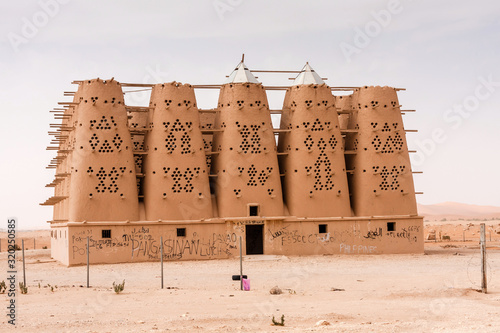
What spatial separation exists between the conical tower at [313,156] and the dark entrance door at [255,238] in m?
2.29

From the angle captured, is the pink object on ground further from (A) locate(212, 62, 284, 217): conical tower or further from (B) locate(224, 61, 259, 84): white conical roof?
(B) locate(224, 61, 259, 84): white conical roof

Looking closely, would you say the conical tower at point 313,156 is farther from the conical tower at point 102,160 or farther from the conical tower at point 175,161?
the conical tower at point 102,160

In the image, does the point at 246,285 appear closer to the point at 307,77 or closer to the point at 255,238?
the point at 255,238

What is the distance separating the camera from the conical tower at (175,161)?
33.2 m

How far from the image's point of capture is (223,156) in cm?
3478

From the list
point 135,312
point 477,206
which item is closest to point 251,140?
point 135,312

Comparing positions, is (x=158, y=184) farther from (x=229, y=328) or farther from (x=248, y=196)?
(x=229, y=328)

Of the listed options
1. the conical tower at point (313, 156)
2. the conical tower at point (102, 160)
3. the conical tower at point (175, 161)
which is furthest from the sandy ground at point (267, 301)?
the conical tower at point (313, 156)

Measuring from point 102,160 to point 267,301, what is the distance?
17.7 m

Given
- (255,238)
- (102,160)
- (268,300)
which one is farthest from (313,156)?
(268,300)

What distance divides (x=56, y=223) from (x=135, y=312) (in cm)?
2315

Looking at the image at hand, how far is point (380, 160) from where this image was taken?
3616 centimetres

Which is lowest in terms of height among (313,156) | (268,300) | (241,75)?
(268,300)

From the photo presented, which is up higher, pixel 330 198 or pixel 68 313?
pixel 330 198
